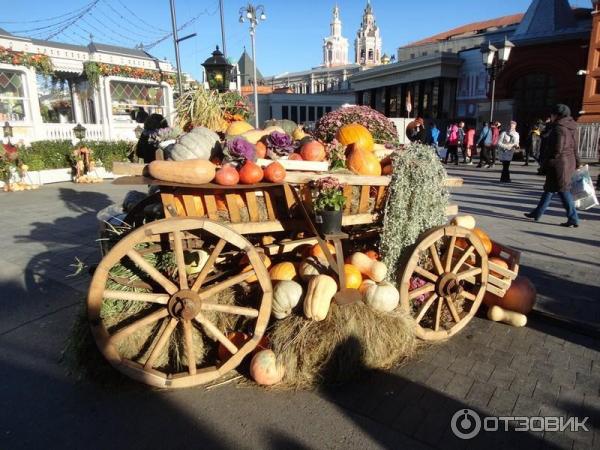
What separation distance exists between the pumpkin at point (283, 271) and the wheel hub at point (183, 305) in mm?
733

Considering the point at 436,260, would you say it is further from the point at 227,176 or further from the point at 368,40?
the point at 368,40

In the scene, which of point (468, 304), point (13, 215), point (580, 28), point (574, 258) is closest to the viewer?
point (468, 304)

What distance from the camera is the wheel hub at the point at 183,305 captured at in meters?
2.49

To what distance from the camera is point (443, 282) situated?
→ 310 centimetres

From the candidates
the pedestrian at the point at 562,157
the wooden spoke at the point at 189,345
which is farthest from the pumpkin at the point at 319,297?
the pedestrian at the point at 562,157

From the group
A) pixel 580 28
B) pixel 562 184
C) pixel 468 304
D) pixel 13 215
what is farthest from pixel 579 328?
pixel 580 28

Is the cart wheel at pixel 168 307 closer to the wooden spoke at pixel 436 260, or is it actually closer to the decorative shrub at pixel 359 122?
the wooden spoke at pixel 436 260

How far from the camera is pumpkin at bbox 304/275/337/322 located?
2684mm

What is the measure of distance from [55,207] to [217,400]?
8.61m

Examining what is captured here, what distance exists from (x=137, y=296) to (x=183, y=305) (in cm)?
28

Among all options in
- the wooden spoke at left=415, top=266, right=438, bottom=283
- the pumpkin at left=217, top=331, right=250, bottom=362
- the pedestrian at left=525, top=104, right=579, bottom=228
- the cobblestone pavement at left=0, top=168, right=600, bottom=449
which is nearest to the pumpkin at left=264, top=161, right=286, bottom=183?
the pumpkin at left=217, top=331, right=250, bottom=362

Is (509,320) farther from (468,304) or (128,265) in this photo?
(128,265)

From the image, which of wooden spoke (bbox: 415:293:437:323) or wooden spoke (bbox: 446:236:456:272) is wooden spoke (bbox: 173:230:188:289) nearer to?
wooden spoke (bbox: 415:293:437:323)

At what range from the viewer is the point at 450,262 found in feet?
10.3
